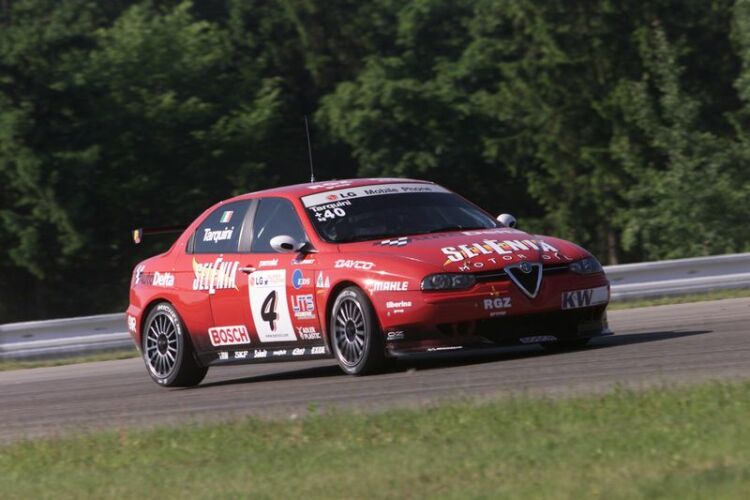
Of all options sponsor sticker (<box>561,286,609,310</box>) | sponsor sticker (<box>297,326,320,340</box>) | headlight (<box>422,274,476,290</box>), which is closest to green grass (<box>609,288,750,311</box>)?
sponsor sticker (<box>561,286,609,310</box>)

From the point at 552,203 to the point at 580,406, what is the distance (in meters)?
34.6

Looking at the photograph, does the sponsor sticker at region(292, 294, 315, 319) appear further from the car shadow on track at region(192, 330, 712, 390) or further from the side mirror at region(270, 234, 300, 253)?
the car shadow on track at region(192, 330, 712, 390)

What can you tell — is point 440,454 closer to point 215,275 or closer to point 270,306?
point 270,306

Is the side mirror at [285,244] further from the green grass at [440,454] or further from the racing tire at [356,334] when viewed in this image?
the green grass at [440,454]

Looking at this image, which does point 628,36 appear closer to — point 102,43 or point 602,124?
point 602,124

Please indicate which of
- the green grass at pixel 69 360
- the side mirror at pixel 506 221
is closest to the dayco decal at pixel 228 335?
the side mirror at pixel 506 221

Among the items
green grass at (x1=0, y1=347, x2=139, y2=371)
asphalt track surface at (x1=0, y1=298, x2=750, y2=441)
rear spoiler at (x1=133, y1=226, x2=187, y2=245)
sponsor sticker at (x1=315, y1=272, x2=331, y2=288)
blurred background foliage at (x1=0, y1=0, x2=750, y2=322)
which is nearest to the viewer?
asphalt track surface at (x1=0, y1=298, x2=750, y2=441)

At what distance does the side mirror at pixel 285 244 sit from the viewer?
402 inches

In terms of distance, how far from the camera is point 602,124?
4044 centimetres

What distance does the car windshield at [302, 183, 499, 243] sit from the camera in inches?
405

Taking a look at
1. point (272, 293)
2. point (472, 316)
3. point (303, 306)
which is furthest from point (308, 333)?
point (472, 316)

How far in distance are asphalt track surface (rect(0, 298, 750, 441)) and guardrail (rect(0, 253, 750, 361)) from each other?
495cm

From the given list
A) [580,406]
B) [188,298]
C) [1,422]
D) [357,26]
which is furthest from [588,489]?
[357,26]

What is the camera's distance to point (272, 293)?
34.1 ft
